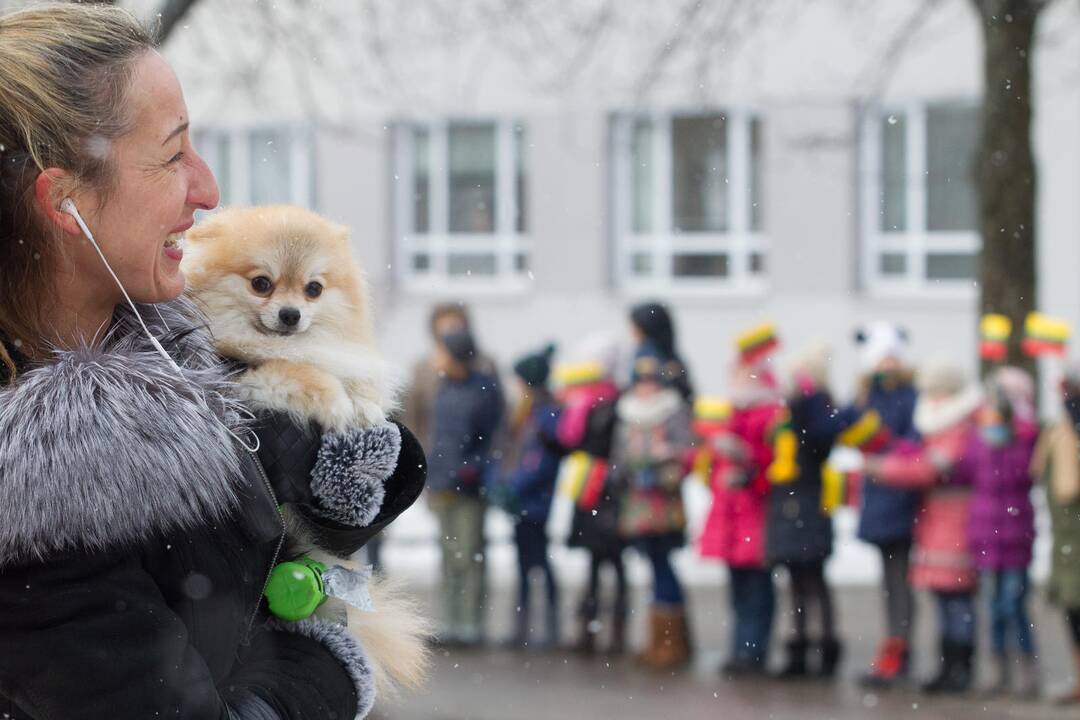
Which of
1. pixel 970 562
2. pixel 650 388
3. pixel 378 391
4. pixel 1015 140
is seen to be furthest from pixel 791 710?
pixel 378 391

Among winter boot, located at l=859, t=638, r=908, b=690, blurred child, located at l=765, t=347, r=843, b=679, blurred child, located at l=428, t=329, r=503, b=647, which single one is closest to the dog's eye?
blurred child, located at l=765, t=347, r=843, b=679

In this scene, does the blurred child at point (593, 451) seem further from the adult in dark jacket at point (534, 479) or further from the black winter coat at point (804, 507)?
the black winter coat at point (804, 507)

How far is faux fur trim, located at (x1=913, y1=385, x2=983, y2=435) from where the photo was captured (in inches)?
268

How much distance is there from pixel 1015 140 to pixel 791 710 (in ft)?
11.9

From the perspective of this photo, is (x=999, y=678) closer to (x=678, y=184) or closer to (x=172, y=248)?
(x=172, y=248)

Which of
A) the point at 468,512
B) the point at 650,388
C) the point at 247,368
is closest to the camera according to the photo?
the point at 247,368

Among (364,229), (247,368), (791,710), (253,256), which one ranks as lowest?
(791,710)

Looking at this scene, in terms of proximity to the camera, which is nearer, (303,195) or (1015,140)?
(1015,140)

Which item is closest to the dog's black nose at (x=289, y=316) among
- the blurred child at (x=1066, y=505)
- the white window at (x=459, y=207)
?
the blurred child at (x=1066, y=505)

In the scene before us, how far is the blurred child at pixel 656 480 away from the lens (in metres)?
7.13

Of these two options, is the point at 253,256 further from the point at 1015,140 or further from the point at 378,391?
the point at 1015,140

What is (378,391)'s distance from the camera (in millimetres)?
1747

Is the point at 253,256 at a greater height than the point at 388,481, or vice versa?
the point at 253,256

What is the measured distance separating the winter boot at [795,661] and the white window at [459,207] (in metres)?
7.46
